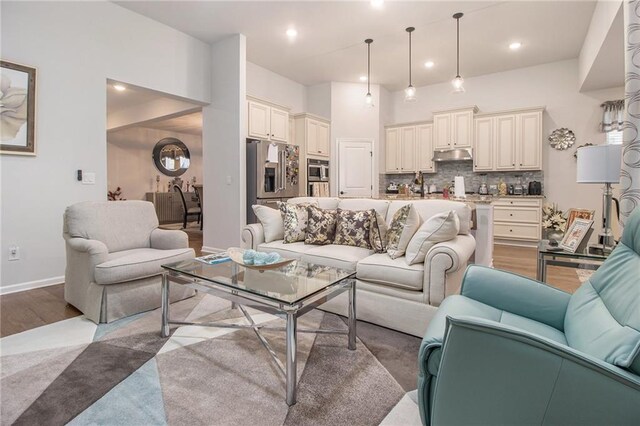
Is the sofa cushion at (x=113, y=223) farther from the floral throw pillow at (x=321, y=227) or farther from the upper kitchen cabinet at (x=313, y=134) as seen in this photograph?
the upper kitchen cabinet at (x=313, y=134)

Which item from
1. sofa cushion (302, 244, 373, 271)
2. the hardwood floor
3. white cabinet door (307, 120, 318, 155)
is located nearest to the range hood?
white cabinet door (307, 120, 318, 155)

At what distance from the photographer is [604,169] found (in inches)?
84.2

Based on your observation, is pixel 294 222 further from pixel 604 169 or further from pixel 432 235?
pixel 604 169

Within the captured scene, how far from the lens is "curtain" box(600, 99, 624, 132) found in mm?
5137

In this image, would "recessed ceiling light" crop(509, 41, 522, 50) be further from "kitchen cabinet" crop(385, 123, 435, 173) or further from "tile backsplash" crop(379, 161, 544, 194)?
"tile backsplash" crop(379, 161, 544, 194)

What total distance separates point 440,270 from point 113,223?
2.80 metres

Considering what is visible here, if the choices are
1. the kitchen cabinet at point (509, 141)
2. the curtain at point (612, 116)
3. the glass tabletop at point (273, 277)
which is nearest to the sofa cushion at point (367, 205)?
the glass tabletop at point (273, 277)

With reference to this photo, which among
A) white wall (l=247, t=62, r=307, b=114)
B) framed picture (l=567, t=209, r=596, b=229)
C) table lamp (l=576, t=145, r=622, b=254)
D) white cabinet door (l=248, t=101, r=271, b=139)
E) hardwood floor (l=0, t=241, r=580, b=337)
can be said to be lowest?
hardwood floor (l=0, t=241, r=580, b=337)

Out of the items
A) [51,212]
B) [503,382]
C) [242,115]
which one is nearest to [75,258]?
[51,212]

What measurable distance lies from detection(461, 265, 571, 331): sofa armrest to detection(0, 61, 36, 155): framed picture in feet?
13.4

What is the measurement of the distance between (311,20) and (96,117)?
112 inches

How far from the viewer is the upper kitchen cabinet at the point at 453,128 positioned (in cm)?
613

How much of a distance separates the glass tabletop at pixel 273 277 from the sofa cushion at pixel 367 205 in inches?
41.8

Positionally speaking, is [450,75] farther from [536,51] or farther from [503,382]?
[503,382]
